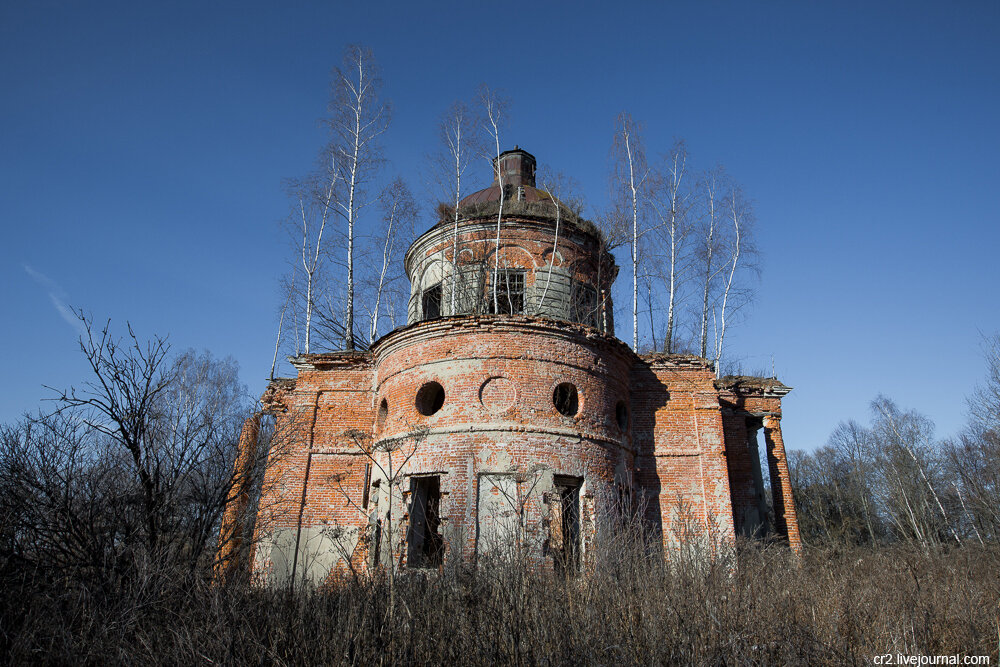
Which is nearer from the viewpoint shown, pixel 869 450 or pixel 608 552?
pixel 608 552

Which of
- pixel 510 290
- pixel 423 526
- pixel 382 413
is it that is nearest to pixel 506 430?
pixel 423 526

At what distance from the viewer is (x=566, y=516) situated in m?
10.2

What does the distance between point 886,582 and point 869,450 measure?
30.3 metres

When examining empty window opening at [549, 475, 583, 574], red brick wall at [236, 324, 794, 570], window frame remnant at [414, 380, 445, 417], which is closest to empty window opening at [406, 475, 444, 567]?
red brick wall at [236, 324, 794, 570]

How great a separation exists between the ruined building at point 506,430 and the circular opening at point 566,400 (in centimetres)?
4

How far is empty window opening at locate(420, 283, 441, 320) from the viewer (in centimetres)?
1505

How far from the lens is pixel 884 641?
5027 mm

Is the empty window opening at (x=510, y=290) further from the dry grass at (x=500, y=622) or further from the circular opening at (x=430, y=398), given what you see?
the dry grass at (x=500, y=622)

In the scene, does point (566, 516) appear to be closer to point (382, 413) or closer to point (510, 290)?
point (382, 413)

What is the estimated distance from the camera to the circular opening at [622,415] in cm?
1228

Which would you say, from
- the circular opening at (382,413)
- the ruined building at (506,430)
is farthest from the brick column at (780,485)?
the circular opening at (382,413)

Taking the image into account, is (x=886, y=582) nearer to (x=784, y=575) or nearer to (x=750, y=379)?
(x=784, y=575)

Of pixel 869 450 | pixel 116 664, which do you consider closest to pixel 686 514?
pixel 116 664

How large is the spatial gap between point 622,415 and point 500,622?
825 centimetres
